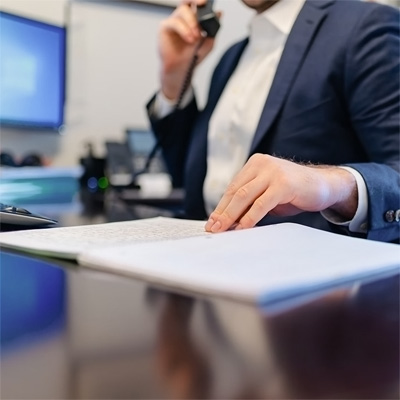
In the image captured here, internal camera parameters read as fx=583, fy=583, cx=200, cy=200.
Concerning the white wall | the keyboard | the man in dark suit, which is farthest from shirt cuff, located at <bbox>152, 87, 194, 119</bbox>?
the keyboard

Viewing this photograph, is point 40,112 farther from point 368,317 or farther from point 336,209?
point 368,317

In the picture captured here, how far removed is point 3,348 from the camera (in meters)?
0.29

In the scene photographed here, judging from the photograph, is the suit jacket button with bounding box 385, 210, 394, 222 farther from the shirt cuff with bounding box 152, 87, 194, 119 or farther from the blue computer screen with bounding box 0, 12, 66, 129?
the blue computer screen with bounding box 0, 12, 66, 129

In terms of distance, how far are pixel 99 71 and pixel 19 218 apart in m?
1.40

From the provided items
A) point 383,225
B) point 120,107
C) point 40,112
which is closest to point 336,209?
point 383,225

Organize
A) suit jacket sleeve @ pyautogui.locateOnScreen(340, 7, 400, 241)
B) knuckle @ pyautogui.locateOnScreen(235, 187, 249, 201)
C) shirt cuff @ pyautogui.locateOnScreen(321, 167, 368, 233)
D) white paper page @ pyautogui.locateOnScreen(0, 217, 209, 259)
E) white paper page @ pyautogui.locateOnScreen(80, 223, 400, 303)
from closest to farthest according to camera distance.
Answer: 1. white paper page @ pyautogui.locateOnScreen(80, 223, 400, 303)
2. white paper page @ pyautogui.locateOnScreen(0, 217, 209, 259)
3. knuckle @ pyautogui.locateOnScreen(235, 187, 249, 201)
4. shirt cuff @ pyautogui.locateOnScreen(321, 167, 368, 233)
5. suit jacket sleeve @ pyautogui.locateOnScreen(340, 7, 400, 241)

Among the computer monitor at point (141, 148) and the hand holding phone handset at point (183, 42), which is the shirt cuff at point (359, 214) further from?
the computer monitor at point (141, 148)

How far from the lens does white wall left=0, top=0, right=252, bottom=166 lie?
1872mm

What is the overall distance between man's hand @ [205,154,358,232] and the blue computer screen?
123cm

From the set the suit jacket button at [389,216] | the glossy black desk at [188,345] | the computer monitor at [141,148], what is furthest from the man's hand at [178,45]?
the glossy black desk at [188,345]

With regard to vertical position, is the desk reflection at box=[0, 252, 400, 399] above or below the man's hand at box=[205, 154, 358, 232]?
below

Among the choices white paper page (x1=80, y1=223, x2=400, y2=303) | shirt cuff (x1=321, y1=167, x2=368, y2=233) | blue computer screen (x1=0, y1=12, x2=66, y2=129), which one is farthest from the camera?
blue computer screen (x1=0, y1=12, x2=66, y2=129)

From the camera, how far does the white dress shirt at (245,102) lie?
112 cm

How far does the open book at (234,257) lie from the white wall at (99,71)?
1.35 m
